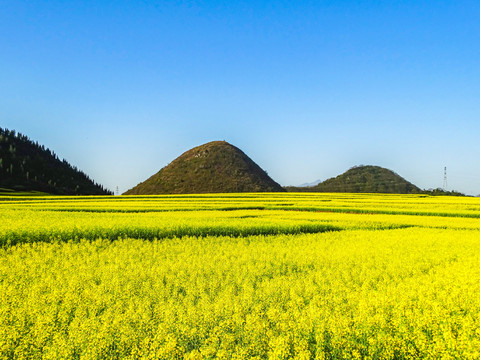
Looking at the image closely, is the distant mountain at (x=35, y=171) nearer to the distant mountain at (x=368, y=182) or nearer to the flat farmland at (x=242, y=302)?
the distant mountain at (x=368, y=182)

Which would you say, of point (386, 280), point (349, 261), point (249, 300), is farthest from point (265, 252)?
point (249, 300)

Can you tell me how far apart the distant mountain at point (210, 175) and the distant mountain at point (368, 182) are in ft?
46.8

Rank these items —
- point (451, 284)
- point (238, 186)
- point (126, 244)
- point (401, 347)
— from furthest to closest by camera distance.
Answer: point (238, 186)
point (126, 244)
point (451, 284)
point (401, 347)

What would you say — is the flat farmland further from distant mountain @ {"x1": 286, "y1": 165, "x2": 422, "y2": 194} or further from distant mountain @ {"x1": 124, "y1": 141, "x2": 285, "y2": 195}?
distant mountain @ {"x1": 286, "y1": 165, "x2": 422, "y2": 194}

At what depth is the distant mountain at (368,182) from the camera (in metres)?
115

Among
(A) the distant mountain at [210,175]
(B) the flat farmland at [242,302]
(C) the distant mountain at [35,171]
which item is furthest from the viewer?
(C) the distant mountain at [35,171]

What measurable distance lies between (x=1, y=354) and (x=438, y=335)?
7.04m

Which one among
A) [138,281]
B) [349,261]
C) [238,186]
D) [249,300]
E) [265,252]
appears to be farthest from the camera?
[238,186]

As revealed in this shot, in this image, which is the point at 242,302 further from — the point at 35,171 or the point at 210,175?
the point at 35,171

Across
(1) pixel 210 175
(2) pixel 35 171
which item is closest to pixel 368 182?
(1) pixel 210 175

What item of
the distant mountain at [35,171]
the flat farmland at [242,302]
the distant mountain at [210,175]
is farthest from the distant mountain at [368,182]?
the flat farmland at [242,302]

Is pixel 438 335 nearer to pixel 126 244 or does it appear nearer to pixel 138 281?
pixel 138 281

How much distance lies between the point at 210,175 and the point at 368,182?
191 ft

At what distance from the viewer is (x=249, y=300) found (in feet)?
22.2
